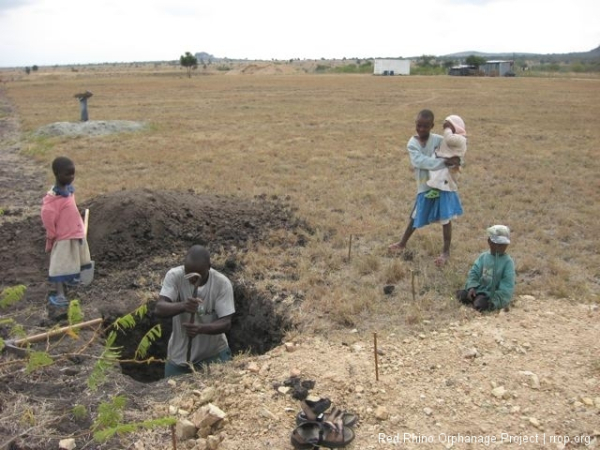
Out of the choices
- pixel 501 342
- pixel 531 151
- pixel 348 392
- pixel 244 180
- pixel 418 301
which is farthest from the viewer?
pixel 531 151

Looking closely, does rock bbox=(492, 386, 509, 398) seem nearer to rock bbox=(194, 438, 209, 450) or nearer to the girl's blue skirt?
rock bbox=(194, 438, 209, 450)

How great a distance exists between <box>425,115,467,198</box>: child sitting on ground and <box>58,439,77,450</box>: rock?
3924 millimetres

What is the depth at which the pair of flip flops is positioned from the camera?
2.94 metres

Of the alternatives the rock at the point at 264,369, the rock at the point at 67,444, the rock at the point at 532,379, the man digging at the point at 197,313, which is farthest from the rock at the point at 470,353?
the rock at the point at 67,444

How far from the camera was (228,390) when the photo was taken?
3453mm

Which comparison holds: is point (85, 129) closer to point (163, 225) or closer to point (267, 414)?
point (163, 225)

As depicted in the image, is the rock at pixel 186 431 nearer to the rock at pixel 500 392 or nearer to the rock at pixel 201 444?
the rock at pixel 201 444

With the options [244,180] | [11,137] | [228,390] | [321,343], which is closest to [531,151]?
[244,180]

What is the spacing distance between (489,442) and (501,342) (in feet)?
3.52

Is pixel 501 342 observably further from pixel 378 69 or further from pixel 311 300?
pixel 378 69

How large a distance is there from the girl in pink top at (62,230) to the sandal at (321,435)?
2.80 metres

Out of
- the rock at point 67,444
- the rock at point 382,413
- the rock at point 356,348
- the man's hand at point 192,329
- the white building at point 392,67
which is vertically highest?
the white building at point 392,67

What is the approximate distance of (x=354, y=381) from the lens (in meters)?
3.54

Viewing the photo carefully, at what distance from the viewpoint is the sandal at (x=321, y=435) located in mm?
2936
